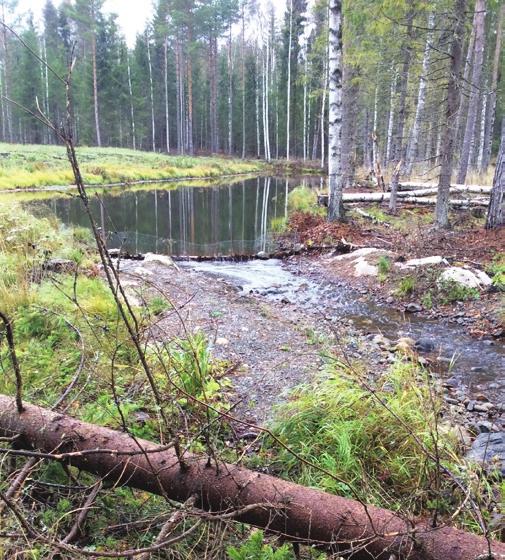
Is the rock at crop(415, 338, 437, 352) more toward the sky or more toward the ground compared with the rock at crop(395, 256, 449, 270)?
more toward the ground

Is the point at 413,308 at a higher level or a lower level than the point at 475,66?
lower

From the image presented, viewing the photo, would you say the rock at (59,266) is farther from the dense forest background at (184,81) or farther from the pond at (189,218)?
the dense forest background at (184,81)

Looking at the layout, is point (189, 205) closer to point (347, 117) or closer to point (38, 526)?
point (347, 117)

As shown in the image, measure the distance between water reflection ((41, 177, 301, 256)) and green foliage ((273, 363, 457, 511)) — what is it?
6429 mm

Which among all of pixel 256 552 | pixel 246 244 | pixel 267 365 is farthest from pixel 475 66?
pixel 256 552

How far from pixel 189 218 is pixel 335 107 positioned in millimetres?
7141

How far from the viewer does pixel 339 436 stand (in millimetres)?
2871

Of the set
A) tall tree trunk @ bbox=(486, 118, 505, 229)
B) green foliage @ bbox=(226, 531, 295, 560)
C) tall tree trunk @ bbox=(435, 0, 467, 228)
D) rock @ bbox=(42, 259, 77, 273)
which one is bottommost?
green foliage @ bbox=(226, 531, 295, 560)

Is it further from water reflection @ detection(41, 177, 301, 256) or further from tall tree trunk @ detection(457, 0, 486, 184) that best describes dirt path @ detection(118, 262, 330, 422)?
tall tree trunk @ detection(457, 0, 486, 184)

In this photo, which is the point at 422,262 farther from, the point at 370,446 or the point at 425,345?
the point at 370,446

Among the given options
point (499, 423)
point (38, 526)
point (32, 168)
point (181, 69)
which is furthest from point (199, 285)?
point (181, 69)

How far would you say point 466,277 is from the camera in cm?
707

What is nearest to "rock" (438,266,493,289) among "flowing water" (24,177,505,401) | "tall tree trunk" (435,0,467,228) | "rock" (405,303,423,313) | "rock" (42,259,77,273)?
"rock" (405,303,423,313)

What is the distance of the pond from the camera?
12.3m
